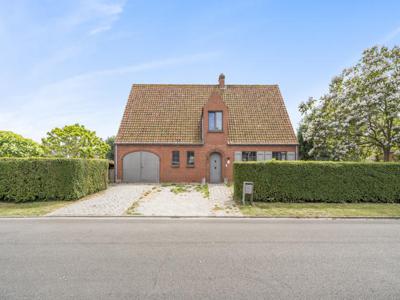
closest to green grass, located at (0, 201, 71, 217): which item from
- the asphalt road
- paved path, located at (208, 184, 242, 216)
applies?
the asphalt road

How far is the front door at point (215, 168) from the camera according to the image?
1939 cm

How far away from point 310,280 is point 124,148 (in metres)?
17.6

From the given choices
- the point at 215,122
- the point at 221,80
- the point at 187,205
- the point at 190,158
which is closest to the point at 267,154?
the point at 215,122

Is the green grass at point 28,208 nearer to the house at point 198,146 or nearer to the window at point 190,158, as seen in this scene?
the house at point 198,146

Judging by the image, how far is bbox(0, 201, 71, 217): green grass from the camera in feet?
29.8

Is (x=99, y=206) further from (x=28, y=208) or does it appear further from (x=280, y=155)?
(x=280, y=155)

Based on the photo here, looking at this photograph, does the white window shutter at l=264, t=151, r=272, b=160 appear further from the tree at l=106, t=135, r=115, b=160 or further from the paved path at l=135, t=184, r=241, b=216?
the tree at l=106, t=135, r=115, b=160

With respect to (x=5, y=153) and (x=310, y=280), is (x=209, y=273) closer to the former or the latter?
(x=310, y=280)

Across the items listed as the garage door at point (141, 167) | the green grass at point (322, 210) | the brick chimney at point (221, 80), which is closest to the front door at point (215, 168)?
the garage door at point (141, 167)

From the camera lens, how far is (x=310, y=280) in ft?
12.7

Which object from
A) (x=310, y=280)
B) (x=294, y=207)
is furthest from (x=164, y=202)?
(x=310, y=280)

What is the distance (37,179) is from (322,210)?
542 inches

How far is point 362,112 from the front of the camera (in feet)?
47.8

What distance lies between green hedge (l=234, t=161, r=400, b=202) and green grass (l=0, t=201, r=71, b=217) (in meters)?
8.81
